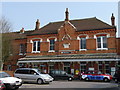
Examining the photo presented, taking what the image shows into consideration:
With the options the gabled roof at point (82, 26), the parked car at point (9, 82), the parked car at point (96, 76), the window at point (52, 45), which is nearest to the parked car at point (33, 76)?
the parked car at point (9, 82)

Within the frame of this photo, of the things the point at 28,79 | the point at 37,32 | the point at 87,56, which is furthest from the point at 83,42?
the point at 28,79

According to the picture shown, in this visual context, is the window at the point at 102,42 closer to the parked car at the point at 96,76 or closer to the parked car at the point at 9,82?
the parked car at the point at 96,76

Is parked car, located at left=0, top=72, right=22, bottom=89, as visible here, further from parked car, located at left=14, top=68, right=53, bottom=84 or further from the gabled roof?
the gabled roof

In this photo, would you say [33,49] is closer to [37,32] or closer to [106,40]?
[37,32]

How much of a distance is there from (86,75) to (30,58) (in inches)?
450

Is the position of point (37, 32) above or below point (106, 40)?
above

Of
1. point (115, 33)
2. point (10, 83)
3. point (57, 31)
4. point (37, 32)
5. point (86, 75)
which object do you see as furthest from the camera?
point (37, 32)

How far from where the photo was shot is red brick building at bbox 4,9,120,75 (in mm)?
25703

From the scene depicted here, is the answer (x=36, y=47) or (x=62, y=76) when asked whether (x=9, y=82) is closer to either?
(x=62, y=76)

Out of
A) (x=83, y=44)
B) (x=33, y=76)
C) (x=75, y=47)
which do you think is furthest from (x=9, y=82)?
(x=83, y=44)

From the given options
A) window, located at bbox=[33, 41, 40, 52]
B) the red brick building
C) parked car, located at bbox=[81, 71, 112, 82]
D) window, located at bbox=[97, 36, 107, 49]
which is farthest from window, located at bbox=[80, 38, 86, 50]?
window, located at bbox=[33, 41, 40, 52]

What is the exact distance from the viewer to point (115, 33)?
1024 inches

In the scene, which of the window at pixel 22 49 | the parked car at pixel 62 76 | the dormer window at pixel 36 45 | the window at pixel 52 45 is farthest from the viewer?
the window at pixel 22 49

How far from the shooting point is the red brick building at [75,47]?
2570cm
